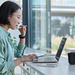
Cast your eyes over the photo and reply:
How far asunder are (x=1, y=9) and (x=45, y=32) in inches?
77.5

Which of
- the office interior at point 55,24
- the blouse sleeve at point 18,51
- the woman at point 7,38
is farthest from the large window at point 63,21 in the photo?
the woman at point 7,38

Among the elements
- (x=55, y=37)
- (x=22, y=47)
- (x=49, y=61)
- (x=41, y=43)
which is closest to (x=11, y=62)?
(x=49, y=61)

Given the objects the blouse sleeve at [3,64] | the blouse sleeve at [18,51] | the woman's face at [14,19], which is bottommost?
the blouse sleeve at [18,51]

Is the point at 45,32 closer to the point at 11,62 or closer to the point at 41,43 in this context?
the point at 41,43

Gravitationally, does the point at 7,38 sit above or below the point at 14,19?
below

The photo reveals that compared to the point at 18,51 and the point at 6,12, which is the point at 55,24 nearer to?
the point at 18,51

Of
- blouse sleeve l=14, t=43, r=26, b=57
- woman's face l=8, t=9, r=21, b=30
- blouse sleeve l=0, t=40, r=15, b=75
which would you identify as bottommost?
blouse sleeve l=14, t=43, r=26, b=57

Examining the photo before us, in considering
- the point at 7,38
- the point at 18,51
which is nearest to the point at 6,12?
the point at 7,38

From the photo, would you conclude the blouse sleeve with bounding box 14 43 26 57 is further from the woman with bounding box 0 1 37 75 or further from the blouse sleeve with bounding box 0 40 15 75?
the blouse sleeve with bounding box 0 40 15 75

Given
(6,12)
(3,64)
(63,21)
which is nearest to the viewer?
(3,64)

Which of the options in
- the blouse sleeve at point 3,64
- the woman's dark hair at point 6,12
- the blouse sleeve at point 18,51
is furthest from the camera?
the blouse sleeve at point 18,51

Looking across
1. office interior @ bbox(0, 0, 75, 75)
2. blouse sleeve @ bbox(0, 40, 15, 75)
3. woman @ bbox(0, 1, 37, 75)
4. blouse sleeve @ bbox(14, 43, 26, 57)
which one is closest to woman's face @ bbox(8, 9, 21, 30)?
woman @ bbox(0, 1, 37, 75)

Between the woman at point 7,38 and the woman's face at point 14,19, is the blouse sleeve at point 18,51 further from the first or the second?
the woman's face at point 14,19

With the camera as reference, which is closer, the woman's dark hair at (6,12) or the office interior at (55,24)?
the woman's dark hair at (6,12)
